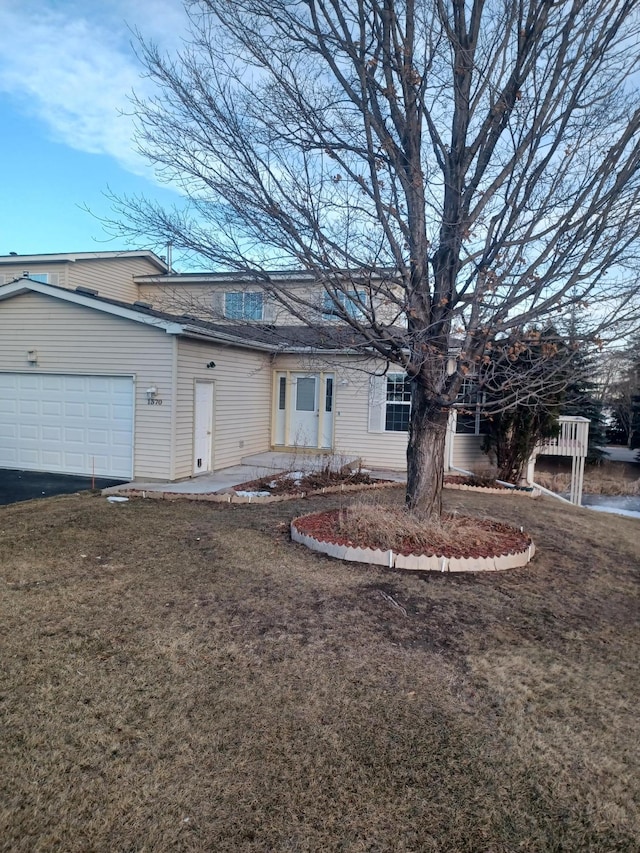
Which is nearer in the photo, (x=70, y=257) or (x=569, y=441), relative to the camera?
(x=569, y=441)

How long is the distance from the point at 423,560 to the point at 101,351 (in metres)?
7.72

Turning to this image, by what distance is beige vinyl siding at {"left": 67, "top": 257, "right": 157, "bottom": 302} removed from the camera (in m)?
19.0

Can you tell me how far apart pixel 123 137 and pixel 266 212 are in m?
2.11

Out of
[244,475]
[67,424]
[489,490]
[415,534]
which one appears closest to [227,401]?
[244,475]

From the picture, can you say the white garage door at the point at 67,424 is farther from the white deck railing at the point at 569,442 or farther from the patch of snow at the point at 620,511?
the patch of snow at the point at 620,511

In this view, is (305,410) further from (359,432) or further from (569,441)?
(569,441)

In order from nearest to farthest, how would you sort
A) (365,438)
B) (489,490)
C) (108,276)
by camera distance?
(489,490)
(365,438)
(108,276)

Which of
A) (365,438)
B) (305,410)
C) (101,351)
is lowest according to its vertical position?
(365,438)

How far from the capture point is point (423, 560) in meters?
5.67

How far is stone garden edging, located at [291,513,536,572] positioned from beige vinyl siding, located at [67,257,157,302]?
51.1 feet

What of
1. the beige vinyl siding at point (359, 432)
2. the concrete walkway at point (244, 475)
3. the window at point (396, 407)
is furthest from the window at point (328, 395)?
the window at point (396, 407)

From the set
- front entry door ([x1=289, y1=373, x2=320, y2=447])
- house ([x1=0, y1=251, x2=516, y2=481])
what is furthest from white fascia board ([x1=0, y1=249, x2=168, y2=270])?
front entry door ([x1=289, y1=373, x2=320, y2=447])

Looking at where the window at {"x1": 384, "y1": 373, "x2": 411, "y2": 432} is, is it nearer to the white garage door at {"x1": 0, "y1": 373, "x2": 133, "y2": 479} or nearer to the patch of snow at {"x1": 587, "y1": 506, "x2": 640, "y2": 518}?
the patch of snow at {"x1": 587, "y1": 506, "x2": 640, "y2": 518}

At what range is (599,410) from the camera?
2184cm
